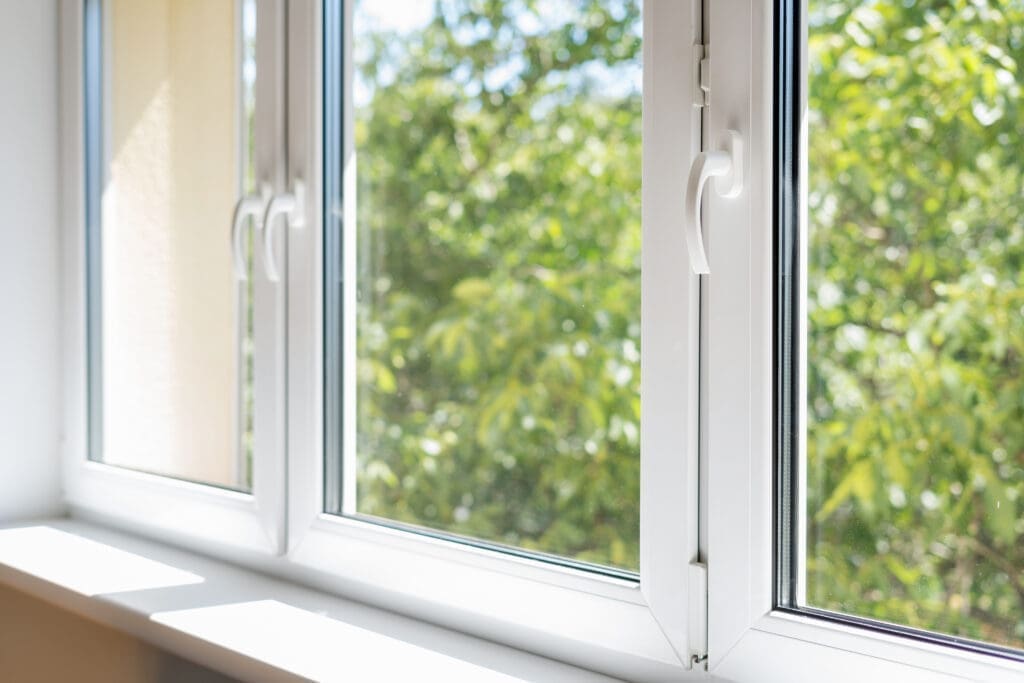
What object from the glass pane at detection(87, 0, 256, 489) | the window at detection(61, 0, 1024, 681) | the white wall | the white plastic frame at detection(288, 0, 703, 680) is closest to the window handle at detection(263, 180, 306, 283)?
the window at detection(61, 0, 1024, 681)

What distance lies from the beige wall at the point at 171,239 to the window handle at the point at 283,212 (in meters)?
0.22

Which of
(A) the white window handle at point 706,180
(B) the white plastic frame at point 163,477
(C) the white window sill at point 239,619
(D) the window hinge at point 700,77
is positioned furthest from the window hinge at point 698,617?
(B) the white plastic frame at point 163,477

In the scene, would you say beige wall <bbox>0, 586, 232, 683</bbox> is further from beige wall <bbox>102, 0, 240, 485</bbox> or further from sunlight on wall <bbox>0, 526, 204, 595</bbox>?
beige wall <bbox>102, 0, 240, 485</bbox>

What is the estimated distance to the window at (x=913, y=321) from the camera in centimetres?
82

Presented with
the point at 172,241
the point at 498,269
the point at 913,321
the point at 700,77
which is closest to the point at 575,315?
the point at 498,269

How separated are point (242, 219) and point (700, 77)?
0.70m

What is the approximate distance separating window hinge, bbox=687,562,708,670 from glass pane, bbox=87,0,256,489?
75cm

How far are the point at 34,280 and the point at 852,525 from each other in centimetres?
134

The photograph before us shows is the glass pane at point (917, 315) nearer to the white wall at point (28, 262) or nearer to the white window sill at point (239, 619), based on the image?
the white window sill at point (239, 619)

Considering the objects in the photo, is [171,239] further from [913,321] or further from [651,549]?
[913,321]

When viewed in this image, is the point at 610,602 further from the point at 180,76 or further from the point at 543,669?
the point at 180,76

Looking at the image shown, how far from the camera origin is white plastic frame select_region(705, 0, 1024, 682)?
2.65ft

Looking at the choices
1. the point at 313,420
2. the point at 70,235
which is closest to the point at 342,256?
the point at 313,420

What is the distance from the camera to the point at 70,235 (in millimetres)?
1568
